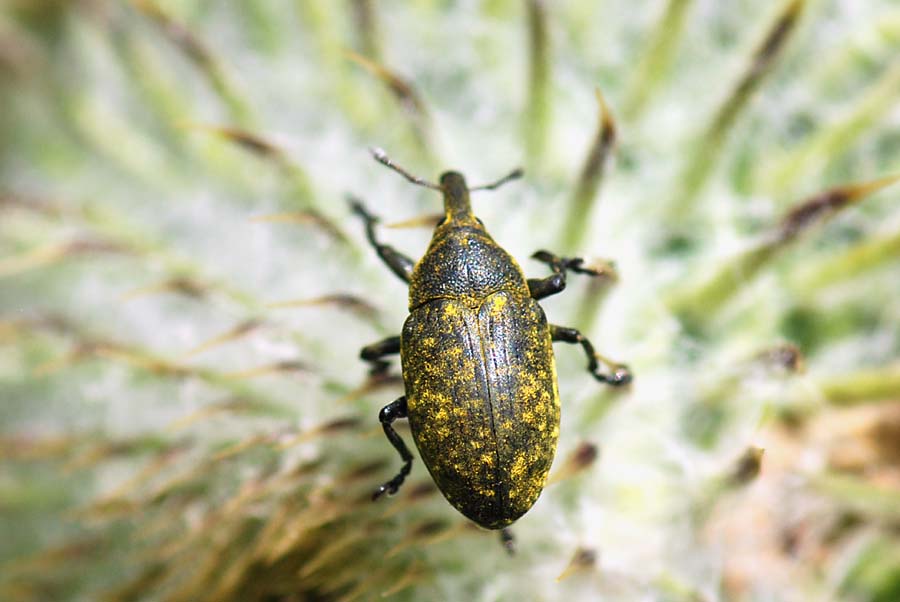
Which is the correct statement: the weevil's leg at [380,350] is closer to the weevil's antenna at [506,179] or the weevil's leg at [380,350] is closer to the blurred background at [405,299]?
the blurred background at [405,299]

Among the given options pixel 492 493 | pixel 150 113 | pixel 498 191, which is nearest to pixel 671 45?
pixel 498 191

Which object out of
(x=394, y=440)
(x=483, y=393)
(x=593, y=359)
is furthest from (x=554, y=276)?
(x=394, y=440)

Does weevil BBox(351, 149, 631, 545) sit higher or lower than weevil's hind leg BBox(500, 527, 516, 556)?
higher

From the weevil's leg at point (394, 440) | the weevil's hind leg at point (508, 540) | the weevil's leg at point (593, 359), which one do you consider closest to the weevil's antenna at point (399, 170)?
the weevil's leg at point (593, 359)

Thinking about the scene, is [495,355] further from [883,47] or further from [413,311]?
[883,47]

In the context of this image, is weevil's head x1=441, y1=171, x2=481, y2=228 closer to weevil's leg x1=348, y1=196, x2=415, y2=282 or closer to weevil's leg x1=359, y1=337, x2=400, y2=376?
weevil's leg x1=348, y1=196, x2=415, y2=282

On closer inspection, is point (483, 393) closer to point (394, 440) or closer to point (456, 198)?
point (394, 440)

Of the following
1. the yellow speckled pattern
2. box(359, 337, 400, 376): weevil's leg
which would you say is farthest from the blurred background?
the yellow speckled pattern
